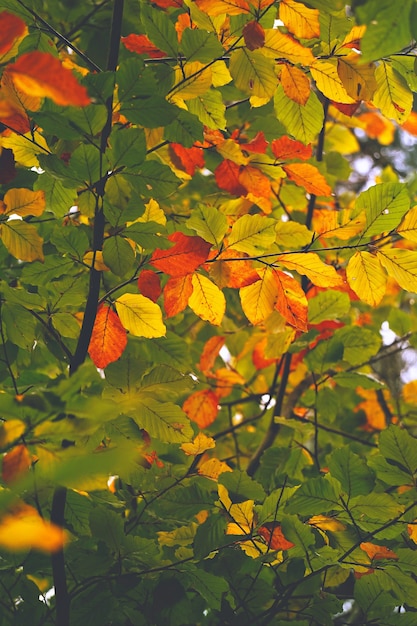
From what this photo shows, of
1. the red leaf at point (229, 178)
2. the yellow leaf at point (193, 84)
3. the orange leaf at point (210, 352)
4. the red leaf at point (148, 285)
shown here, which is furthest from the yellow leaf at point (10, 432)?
the orange leaf at point (210, 352)

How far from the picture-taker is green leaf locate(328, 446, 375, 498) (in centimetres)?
86

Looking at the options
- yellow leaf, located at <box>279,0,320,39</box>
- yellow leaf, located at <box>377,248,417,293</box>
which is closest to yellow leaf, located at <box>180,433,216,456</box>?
yellow leaf, located at <box>377,248,417,293</box>

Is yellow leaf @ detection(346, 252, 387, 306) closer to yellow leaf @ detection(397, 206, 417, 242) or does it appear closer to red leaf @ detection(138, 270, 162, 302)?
yellow leaf @ detection(397, 206, 417, 242)

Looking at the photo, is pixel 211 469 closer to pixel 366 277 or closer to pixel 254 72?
pixel 366 277

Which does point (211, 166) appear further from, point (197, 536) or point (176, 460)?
point (197, 536)

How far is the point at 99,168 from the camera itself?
75 centimetres

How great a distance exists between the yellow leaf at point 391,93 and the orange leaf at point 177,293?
14.5 inches

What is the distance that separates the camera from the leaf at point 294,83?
923mm

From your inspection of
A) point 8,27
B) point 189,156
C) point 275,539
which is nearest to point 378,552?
point 275,539

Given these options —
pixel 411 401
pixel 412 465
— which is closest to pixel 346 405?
pixel 411 401

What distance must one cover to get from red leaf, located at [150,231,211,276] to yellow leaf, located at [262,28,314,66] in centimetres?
27

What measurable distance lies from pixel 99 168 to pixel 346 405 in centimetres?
138

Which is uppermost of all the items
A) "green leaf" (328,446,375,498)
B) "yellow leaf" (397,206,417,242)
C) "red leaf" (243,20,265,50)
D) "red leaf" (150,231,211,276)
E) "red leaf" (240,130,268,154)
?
"red leaf" (243,20,265,50)

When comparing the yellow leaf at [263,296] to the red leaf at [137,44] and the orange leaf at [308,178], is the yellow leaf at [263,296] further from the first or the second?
the red leaf at [137,44]
